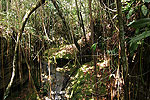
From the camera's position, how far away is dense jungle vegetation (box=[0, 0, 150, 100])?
2.54 feet

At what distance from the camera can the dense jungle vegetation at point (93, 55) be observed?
2.54 feet

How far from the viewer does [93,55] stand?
2.60 feet

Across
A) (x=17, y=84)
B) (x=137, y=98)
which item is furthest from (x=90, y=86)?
(x=17, y=84)

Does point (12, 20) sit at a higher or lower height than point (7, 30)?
higher

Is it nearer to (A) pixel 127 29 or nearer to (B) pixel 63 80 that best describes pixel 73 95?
(B) pixel 63 80

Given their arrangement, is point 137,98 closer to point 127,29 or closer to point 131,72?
point 131,72

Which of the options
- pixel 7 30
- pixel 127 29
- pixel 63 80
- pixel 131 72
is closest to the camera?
pixel 131 72

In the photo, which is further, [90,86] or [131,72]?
[90,86]

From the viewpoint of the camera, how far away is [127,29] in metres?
1.12

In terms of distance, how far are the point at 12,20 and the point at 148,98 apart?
6.86ft

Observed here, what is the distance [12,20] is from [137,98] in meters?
2.04

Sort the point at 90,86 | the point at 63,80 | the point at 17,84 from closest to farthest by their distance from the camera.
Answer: the point at 90,86, the point at 17,84, the point at 63,80

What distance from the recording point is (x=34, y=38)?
7.80 ft

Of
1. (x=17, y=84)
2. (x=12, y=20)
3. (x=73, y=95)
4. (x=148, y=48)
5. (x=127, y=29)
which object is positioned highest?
(x=12, y=20)
